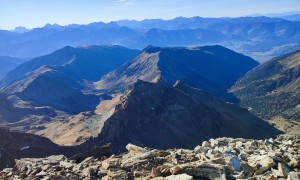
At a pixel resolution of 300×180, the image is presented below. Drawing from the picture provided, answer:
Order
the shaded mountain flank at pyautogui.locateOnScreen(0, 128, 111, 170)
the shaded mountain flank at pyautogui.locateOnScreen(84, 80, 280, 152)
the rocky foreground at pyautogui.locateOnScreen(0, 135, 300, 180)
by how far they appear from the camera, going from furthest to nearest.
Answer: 1. the shaded mountain flank at pyautogui.locateOnScreen(84, 80, 280, 152)
2. the shaded mountain flank at pyautogui.locateOnScreen(0, 128, 111, 170)
3. the rocky foreground at pyautogui.locateOnScreen(0, 135, 300, 180)

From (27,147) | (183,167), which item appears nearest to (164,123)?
(27,147)

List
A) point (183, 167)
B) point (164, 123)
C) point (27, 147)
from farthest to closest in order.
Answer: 1. point (164, 123)
2. point (27, 147)
3. point (183, 167)

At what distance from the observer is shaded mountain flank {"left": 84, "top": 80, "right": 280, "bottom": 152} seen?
527 ft

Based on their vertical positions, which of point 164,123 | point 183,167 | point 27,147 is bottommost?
point 164,123

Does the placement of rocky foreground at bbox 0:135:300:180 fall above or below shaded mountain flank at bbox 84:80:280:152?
above

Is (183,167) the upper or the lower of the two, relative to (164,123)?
upper

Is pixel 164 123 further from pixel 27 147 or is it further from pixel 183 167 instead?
pixel 183 167

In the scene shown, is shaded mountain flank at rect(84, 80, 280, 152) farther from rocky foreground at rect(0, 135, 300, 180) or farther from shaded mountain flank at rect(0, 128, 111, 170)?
rocky foreground at rect(0, 135, 300, 180)

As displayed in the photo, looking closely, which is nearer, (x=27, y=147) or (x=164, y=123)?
(x=27, y=147)

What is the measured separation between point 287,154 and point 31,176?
80.4 feet

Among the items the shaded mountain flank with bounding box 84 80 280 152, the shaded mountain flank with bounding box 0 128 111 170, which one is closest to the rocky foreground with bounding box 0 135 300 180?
the shaded mountain flank with bounding box 0 128 111 170

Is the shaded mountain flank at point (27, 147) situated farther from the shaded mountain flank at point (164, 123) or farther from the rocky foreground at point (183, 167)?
the rocky foreground at point (183, 167)

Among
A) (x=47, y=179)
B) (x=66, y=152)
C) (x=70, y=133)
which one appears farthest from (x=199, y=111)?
(x=47, y=179)

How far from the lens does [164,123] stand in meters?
173
